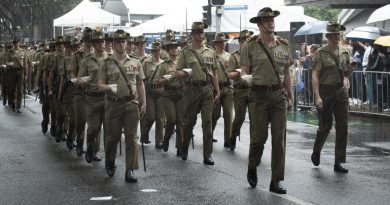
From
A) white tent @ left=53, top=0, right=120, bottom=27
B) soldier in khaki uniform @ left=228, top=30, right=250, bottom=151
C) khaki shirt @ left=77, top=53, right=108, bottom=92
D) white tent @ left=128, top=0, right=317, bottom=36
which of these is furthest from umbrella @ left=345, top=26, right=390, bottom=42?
white tent @ left=53, top=0, right=120, bottom=27

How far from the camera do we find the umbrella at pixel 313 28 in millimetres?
23288

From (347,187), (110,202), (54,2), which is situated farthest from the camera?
(54,2)

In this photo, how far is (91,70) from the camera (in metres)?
11.8

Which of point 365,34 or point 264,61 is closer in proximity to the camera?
point 264,61

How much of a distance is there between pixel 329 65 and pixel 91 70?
3.33 m

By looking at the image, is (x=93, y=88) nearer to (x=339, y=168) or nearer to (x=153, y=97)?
(x=153, y=97)

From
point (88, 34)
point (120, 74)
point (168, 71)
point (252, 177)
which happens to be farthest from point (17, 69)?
point (252, 177)

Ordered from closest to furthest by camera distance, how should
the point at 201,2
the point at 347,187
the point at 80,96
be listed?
the point at 347,187 < the point at 80,96 < the point at 201,2

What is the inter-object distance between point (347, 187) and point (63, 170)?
4175mm

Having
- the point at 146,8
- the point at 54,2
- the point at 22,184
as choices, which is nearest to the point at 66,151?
the point at 22,184

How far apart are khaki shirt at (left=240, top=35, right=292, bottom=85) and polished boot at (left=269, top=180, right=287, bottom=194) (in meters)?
1.13

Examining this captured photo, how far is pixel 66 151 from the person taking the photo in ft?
46.7

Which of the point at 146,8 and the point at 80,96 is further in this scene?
the point at 146,8

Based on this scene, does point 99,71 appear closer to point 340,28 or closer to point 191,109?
point 191,109
